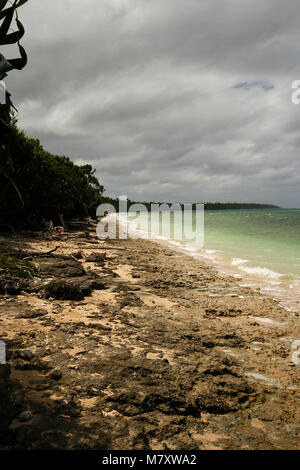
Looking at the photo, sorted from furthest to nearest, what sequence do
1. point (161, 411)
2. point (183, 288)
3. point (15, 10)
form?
point (183, 288)
point (15, 10)
point (161, 411)

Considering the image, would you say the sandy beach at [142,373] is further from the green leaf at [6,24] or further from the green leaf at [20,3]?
the green leaf at [20,3]

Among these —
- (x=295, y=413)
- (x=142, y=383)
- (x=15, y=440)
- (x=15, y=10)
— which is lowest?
(x=295, y=413)

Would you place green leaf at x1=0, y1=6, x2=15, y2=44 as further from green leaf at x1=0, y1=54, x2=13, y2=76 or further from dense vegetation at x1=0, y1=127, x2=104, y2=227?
dense vegetation at x1=0, y1=127, x2=104, y2=227

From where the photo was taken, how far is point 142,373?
2.59 m

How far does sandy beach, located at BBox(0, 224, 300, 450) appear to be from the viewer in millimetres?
1891

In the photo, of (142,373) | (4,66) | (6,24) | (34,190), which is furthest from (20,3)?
(34,190)

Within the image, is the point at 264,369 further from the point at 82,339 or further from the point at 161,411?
the point at 82,339

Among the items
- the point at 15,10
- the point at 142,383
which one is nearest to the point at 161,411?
the point at 142,383

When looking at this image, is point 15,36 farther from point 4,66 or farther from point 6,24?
point 4,66

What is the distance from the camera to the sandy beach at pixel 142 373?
189 centimetres

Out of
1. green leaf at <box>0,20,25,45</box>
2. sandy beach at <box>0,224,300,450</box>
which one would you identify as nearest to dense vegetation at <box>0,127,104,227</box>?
sandy beach at <box>0,224,300,450</box>

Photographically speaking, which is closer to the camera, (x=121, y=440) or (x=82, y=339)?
(x=121, y=440)
